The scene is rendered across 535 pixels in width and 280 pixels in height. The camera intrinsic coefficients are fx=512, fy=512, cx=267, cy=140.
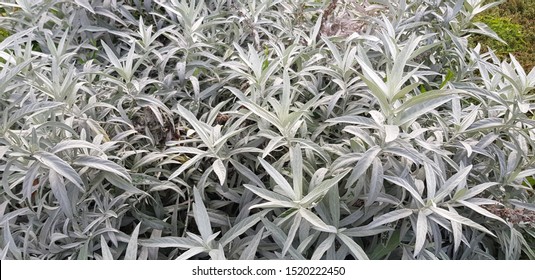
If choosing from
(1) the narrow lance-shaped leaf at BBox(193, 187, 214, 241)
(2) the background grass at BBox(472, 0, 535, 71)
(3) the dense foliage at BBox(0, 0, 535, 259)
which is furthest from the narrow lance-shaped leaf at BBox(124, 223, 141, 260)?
(2) the background grass at BBox(472, 0, 535, 71)

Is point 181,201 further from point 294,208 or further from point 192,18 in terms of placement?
point 192,18

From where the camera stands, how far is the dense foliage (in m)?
1.38

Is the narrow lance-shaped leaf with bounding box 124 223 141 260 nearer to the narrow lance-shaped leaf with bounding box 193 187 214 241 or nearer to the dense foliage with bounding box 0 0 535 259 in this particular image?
the dense foliage with bounding box 0 0 535 259

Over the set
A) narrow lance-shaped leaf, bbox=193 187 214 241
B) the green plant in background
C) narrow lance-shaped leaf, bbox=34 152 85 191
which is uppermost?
narrow lance-shaped leaf, bbox=34 152 85 191

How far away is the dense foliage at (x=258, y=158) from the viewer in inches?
54.5

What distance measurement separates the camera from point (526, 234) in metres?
1.74

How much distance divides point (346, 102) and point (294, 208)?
60 cm

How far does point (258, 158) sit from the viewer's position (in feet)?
4.52

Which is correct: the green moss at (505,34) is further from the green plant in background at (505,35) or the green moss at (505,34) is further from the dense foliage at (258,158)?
the dense foliage at (258,158)

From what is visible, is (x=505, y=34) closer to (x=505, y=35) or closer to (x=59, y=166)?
(x=505, y=35)

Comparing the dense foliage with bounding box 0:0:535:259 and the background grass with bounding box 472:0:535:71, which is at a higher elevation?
the dense foliage with bounding box 0:0:535:259

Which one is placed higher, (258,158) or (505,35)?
(258,158)

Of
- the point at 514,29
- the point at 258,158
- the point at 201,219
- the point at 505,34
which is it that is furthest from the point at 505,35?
the point at 201,219

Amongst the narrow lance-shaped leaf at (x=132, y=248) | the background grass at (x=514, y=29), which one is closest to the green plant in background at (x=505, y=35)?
the background grass at (x=514, y=29)
